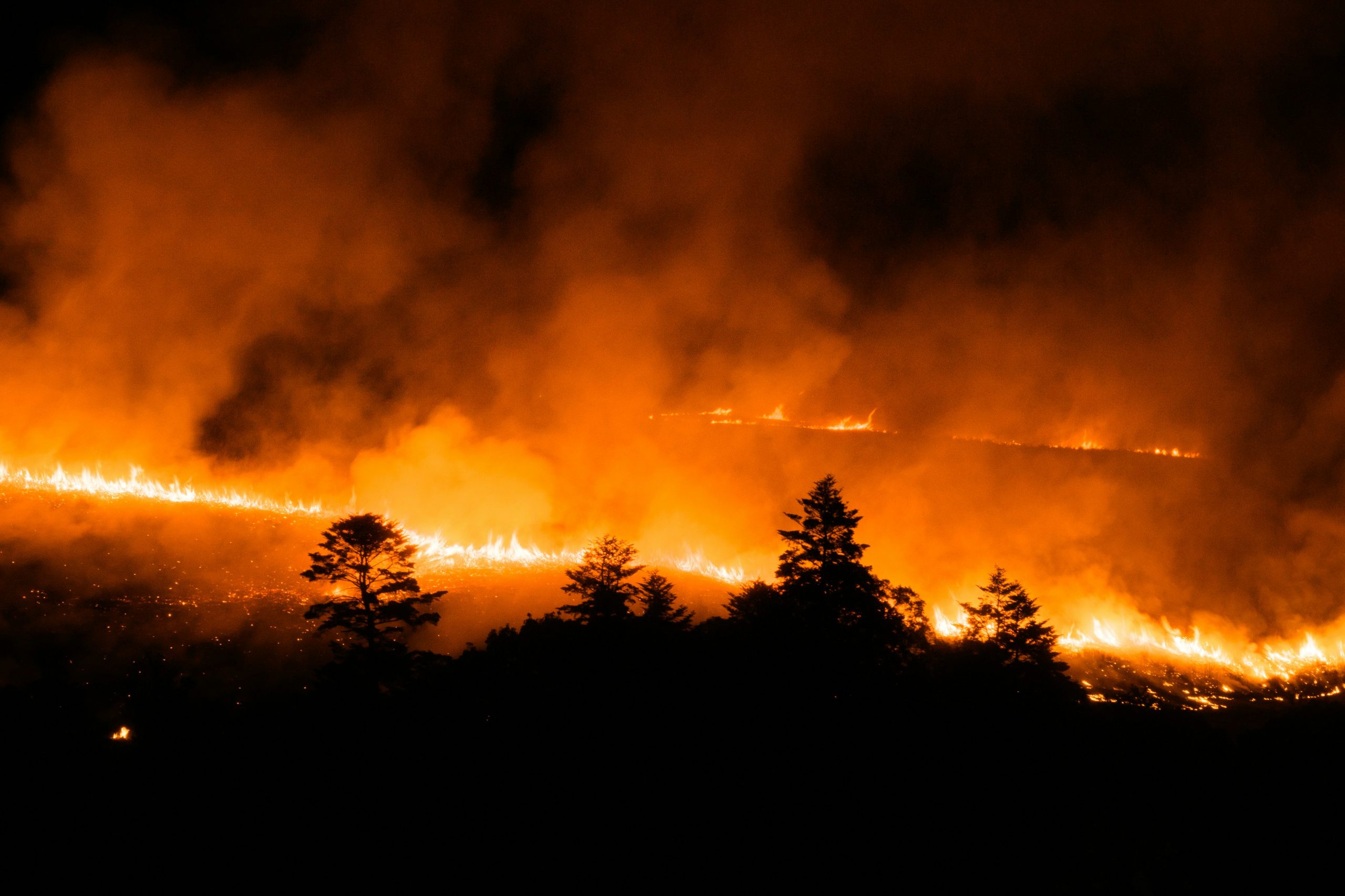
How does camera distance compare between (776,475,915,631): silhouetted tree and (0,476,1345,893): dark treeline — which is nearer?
(0,476,1345,893): dark treeline

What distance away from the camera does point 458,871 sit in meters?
7.15

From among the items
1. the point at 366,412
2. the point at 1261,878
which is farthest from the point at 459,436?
the point at 1261,878

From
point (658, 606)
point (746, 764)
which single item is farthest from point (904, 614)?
point (746, 764)

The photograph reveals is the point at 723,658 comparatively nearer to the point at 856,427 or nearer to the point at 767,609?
the point at 767,609

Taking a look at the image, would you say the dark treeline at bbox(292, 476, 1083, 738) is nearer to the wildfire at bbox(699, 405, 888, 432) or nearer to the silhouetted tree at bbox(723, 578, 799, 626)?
the silhouetted tree at bbox(723, 578, 799, 626)

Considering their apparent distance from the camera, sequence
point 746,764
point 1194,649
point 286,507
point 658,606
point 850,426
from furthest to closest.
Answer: point 850,426 < point 286,507 < point 1194,649 < point 658,606 < point 746,764

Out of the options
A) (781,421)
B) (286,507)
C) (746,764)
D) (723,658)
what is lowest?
(746,764)

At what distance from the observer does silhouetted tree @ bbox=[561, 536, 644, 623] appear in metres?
17.9

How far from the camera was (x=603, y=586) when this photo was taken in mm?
18422

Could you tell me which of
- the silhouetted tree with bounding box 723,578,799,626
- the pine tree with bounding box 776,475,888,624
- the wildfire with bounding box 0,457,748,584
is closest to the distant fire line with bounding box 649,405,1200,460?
the wildfire with bounding box 0,457,748,584

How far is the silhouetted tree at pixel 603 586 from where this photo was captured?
17875 mm

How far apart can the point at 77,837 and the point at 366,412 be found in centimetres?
6046

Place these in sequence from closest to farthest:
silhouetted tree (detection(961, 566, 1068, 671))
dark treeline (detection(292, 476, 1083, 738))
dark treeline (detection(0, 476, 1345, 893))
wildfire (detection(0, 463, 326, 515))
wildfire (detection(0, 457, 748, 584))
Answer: dark treeline (detection(0, 476, 1345, 893)), dark treeline (detection(292, 476, 1083, 738)), silhouetted tree (detection(961, 566, 1068, 671)), wildfire (detection(0, 457, 748, 584)), wildfire (detection(0, 463, 326, 515))

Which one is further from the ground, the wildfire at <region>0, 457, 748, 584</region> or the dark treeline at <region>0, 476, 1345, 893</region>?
the wildfire at <region>0, 457, 748, 584</region>
